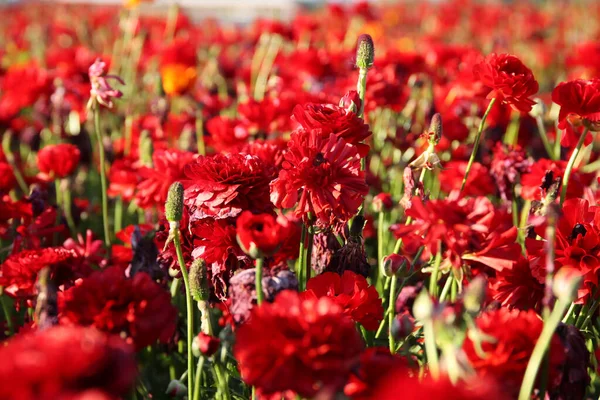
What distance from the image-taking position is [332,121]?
1.31m

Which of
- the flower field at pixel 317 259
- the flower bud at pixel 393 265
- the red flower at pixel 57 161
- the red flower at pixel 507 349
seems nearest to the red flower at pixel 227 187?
the flower field at pixel 317 259

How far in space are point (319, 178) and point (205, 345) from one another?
374mm

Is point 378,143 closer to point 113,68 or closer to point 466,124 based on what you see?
point 466,124

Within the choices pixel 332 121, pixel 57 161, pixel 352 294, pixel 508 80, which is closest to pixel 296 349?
pixel 352 294

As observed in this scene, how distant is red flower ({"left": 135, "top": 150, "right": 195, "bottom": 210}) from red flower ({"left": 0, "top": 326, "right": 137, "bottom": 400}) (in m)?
0.99

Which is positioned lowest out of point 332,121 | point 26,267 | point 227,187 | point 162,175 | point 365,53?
point 26,267

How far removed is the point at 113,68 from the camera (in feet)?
12.9

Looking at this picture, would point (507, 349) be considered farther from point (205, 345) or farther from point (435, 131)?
point (435, 131)

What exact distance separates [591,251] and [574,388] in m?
0.29

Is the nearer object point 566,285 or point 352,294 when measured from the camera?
point 566,285

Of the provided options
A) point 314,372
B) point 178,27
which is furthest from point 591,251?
point 178,27

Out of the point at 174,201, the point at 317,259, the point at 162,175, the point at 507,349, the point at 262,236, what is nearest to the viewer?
the point at 507,349

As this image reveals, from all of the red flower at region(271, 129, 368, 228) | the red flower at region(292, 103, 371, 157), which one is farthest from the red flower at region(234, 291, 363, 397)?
the red flower at region(292, 103, 371, 157)

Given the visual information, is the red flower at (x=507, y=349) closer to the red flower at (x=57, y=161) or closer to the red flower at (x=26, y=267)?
the red flower at (x=26, y=267)
